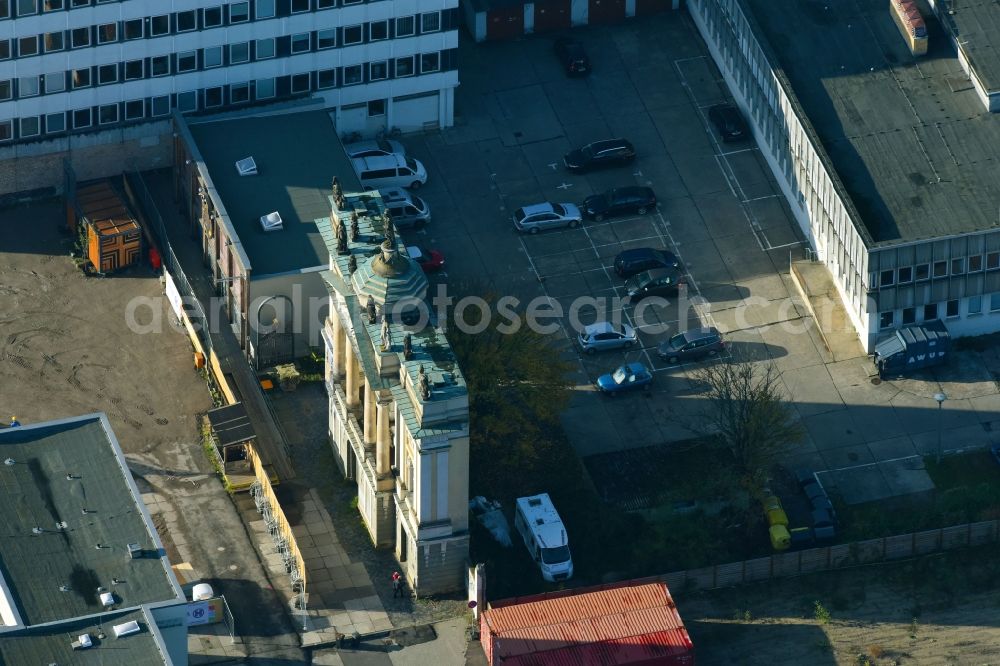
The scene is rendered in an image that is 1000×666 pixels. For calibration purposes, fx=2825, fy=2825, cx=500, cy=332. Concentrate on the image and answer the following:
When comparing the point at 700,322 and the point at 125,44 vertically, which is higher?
the point at 125,44

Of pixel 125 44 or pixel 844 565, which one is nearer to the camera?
pixel 844 565

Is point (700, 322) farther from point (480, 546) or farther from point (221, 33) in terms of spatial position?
point (221, 33)

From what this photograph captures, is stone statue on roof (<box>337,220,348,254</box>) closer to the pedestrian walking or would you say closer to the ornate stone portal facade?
the ornate stone portal facade

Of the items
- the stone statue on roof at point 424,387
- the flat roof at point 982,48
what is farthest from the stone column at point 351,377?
the flat roof at point 982,48

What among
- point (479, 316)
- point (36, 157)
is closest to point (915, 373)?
point (479, 316)

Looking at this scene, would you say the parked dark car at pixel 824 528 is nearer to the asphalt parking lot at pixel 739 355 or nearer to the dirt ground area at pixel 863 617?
the dirt ground area at pixel 863 617

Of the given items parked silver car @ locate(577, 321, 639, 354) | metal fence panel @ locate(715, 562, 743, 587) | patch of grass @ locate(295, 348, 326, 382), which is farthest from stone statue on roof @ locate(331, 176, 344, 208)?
metal fence panel @ locate(715, 562, 743, 587)

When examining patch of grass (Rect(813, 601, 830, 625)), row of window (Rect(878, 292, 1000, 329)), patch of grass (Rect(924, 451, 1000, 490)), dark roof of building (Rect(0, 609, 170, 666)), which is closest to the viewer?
dark roof of building (Rect(0, 609, 170, 666))
